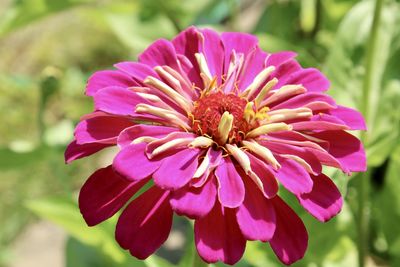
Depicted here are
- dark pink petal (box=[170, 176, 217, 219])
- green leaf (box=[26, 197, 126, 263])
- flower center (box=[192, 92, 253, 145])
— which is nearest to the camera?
dark pink petal (box=[170, 176, 217, 219])

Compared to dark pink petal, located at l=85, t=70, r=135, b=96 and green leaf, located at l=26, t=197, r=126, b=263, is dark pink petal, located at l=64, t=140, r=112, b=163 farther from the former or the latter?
green leaf, located at l=26, t=197, r=126, b=263

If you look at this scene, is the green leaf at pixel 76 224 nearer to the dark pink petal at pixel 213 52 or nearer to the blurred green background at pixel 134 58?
the blurred green background at pixel 134 58

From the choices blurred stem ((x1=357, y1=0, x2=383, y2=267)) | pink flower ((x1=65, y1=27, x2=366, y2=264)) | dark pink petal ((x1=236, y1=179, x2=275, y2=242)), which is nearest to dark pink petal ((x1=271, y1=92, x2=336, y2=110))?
pink flower ((x1=65, y1=27, x2=366, y2=264))

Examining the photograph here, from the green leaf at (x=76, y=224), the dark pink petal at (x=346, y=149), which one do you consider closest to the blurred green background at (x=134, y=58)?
the green leaf at (x=76, y=224)

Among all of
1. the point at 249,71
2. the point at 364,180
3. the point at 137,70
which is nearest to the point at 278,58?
the point at 249,71

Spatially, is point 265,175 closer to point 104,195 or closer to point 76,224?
point 104,195

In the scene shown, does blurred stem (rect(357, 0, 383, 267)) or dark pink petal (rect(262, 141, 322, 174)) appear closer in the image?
dark pink petal (rect(262, 141, 322, 174))
